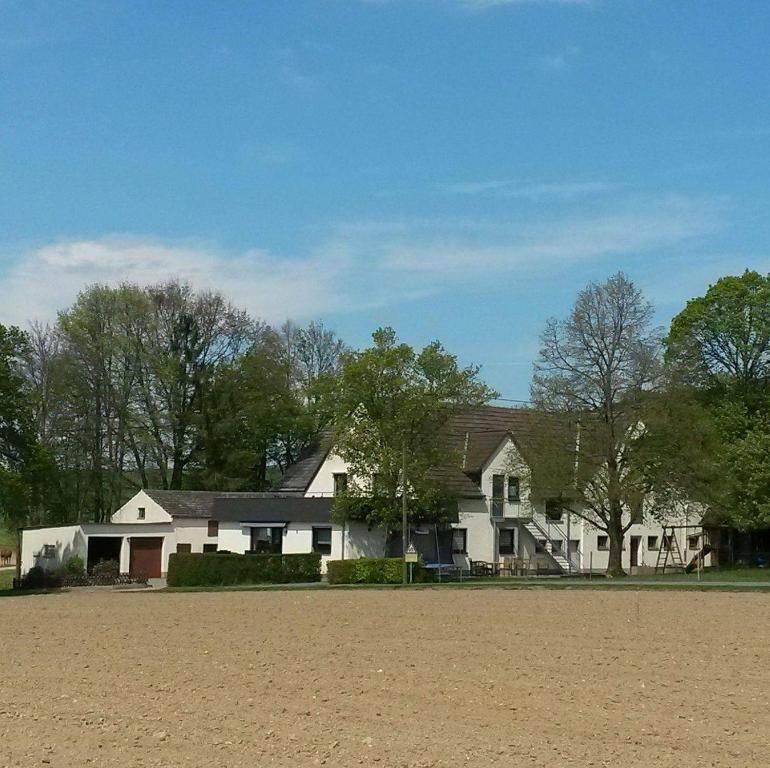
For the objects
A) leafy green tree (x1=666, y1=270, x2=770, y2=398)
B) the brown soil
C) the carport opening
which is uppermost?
leafy green tree (x1=666, y1=270, x2=770, y2=398)

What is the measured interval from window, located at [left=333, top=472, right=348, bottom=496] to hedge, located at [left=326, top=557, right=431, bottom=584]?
8.19 meters

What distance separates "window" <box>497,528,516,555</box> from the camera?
69938mm

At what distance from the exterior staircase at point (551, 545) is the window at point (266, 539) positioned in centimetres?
1438

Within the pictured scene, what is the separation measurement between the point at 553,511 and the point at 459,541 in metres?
5.58

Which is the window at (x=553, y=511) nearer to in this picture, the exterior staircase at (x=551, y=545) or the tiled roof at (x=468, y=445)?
the exterior staircase at (x=551, y=545)

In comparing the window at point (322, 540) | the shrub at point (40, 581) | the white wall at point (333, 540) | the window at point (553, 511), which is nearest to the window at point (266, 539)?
the white wall at point (333, 540)

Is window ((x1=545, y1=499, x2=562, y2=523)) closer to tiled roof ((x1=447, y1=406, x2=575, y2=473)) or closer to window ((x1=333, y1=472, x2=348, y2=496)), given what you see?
tiled roof ((x1=447, y1=406, x2=575, y2=473))

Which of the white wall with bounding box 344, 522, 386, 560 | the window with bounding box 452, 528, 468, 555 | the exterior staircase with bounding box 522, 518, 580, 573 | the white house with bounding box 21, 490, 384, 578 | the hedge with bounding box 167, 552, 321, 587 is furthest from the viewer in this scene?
the exterior staircase with bounding box 522, 518, 580, 573

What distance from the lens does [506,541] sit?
70.3 m

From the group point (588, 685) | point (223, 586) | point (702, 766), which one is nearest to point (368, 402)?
point (223, 586)

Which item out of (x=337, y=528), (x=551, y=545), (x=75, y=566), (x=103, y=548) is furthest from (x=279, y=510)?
(x=551, y=545)

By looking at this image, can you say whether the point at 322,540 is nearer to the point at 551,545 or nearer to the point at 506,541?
the point at 506,541

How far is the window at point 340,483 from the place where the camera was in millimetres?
64750

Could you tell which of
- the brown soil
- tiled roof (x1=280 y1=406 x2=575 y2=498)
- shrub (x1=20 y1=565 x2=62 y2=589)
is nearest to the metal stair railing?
tiled roof (x1=280 y1=406 x2=575 y2=498)
